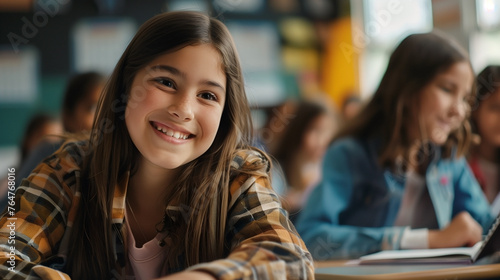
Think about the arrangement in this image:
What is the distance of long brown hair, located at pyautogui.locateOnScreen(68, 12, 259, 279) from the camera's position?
97 centimetres

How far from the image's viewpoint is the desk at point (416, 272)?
990 millimetres

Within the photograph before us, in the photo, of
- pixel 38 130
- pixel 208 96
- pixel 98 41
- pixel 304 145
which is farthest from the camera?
pixel 98 41

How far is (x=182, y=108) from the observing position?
94 cm

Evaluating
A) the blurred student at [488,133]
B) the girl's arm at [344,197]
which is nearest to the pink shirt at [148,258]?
the girl's arm at [344,197]

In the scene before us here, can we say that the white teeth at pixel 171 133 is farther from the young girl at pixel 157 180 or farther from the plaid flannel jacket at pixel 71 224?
the plaid flannel jacket at pixel 71 224

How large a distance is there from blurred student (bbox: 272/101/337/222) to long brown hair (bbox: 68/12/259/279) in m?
1.99

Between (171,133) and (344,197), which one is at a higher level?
(171,133)

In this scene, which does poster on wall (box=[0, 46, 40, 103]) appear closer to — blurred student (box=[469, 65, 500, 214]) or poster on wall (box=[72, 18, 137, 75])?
poster on wall (box=[72, 18, 137, 75])

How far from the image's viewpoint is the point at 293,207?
275cm

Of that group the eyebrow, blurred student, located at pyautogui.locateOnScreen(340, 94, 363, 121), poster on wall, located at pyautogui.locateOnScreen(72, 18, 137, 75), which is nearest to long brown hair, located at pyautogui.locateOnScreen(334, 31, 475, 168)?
the eyebrow

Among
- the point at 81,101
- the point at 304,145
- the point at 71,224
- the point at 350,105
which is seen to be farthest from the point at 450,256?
the point at 350,105

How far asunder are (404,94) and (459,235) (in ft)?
1.71

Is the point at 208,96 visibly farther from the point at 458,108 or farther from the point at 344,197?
the point at 458,108

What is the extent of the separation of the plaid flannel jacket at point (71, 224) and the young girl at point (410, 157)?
2.26 feet
